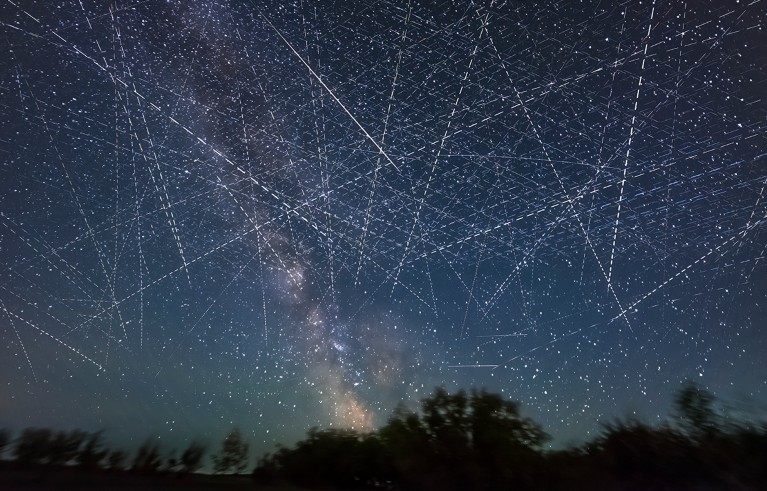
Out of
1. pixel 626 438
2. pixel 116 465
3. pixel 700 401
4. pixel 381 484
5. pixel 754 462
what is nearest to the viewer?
pixel 754 462

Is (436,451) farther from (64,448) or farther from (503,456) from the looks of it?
(64,448)

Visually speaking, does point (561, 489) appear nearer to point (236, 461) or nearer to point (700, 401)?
point (700, 401)

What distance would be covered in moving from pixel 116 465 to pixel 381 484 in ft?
28.0

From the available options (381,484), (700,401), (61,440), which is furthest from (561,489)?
(61,440)

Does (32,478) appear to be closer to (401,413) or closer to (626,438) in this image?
(401,413)

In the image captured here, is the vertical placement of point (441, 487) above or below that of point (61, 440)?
below

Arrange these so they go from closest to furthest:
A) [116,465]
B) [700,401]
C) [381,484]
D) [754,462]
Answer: [754,462]
[700,401]
[381,484]
[116,465]

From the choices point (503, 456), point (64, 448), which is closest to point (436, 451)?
point (503, 456)

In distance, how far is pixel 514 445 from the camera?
1594 cm

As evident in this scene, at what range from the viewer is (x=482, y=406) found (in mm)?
16594

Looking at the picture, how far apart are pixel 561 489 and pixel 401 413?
4491mm

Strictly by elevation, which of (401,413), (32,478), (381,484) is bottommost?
(32,478)

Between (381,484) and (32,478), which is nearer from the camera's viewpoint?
(32,478)

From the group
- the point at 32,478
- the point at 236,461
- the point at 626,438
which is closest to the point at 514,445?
the point at 626,438
